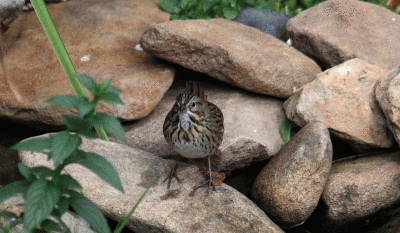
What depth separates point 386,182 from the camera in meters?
3.76

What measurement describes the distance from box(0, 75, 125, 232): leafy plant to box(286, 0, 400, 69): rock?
4.07 meters

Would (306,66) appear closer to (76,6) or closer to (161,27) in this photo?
(161,27)

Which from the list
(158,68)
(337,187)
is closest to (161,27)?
(158,68)

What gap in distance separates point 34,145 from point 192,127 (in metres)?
1.76

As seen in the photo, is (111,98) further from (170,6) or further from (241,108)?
(170,6)

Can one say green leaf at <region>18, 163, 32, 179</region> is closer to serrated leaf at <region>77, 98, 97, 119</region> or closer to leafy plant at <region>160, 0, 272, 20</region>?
serrated leaf at <region>77, 98, 97, 119</region>

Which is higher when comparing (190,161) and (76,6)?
(76,6)

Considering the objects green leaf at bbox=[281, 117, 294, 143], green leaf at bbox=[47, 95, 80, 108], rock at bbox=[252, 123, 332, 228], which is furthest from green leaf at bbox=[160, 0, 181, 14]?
green leaf at bbox=[47, 95, 80, 108]

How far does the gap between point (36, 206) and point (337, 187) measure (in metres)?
3.08

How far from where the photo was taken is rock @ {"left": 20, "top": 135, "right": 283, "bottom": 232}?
3.24 metres

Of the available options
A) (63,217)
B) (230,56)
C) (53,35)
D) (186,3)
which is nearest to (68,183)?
(63,217)

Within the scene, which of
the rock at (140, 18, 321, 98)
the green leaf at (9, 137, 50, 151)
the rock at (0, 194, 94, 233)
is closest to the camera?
the green leaf at (9, 137, 50, 151)

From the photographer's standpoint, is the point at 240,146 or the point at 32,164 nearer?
the point at 32,164

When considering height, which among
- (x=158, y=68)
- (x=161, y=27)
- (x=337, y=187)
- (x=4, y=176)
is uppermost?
(x=161, y=27)
